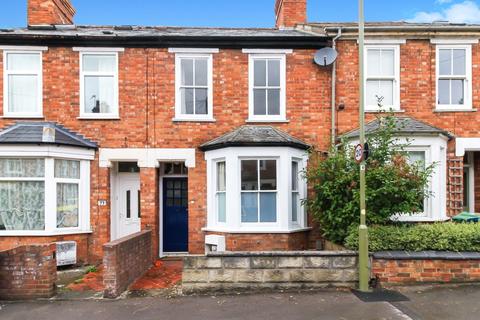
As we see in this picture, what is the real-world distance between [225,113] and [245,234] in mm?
3370

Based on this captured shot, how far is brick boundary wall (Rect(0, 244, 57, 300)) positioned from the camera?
7.36 meters

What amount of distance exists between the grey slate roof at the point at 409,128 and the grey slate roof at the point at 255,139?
4.62ft

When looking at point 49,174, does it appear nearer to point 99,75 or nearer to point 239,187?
point 99,75

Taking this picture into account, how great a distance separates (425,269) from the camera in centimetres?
775

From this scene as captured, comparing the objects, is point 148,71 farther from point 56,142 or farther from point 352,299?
point 352,299

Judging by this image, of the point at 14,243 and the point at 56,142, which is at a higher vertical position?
the point at 56,142

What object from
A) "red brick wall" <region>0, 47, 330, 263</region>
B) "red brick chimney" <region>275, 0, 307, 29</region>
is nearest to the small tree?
"red brick wall" <region>0, 47, 330, 263</region>

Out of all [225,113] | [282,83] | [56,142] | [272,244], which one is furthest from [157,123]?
[272,244]

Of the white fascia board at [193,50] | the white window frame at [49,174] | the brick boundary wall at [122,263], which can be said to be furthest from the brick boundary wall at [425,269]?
the white window frame at [49,174]

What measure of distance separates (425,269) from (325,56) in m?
6.07

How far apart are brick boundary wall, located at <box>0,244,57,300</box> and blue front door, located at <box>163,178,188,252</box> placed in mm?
4543

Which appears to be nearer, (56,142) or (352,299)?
(352,299)

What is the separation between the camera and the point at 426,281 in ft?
25.4

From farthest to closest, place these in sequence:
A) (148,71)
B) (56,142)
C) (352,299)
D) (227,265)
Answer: (148,71) < (56,142) < (227,265) < (352,299)
